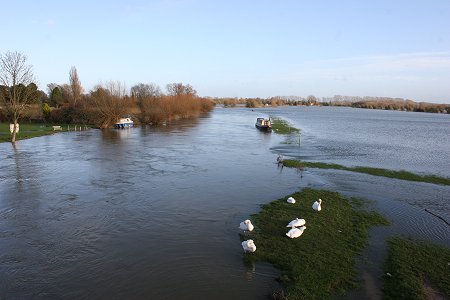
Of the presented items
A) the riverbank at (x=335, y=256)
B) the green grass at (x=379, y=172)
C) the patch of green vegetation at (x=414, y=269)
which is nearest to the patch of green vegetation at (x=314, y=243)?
the riverbank at (x=335, y=256)

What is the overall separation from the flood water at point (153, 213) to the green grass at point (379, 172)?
1.15 metres

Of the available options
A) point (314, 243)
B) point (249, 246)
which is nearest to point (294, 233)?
point (314, 243)

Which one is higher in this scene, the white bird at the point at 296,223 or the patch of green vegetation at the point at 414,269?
the white bird at the point at 296,223

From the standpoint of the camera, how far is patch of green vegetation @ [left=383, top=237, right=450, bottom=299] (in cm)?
908

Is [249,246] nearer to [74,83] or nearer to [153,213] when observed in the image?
[153,213]

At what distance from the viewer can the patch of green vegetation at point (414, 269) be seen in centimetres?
908

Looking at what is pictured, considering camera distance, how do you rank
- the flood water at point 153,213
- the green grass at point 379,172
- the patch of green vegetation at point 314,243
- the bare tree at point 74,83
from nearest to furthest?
the patch of green vegetation at point 314,243, the flood water at point 153,213, the green grass at point 379,172, the bare tree at point 74,83

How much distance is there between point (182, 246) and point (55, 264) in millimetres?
3773

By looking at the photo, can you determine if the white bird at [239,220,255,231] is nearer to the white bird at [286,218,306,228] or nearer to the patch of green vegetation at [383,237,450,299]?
the white bird at [286,218,306,228]

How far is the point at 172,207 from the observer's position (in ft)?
51.3

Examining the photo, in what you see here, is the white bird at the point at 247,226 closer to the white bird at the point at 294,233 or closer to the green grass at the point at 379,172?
the white bird at the point at 294,233

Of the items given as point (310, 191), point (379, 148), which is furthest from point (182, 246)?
point (379, 148)

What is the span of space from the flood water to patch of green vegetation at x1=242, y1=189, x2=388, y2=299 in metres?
0.66

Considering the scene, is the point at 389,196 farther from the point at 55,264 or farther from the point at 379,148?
the point at 379,148
